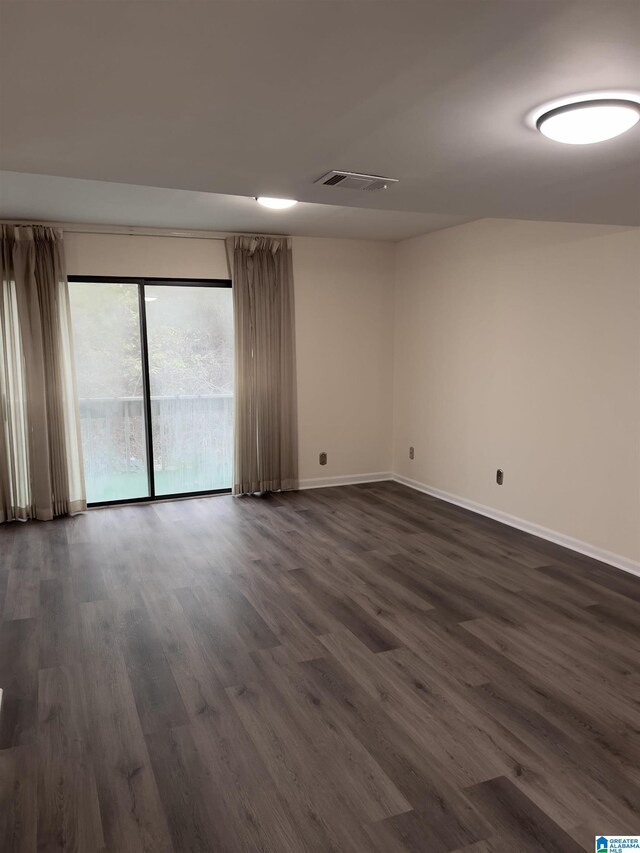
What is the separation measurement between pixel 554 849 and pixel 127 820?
4.15ft

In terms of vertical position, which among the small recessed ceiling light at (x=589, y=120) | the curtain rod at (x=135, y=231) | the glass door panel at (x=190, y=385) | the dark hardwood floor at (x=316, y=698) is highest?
the curtain rod at (x=135, y=231)

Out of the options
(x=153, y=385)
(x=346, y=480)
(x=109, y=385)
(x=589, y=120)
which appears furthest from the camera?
(x=346, y=480)

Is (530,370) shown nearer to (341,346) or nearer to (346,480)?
(341,346)

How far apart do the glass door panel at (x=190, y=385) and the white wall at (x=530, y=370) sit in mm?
1853

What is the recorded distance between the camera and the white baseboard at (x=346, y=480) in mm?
5996

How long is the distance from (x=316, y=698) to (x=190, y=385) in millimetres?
3658

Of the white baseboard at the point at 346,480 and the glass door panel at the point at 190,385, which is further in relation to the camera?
the white baseboard at the point at 346,480

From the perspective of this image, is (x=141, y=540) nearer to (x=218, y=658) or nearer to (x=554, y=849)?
(x=218, y=658)

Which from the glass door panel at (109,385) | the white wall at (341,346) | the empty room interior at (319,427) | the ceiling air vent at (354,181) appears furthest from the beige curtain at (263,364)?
the ceiling air vent at (354,181)

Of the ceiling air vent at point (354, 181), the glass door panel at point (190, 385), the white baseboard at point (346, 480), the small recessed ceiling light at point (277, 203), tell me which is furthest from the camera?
the white baseboard at point (346, 480)

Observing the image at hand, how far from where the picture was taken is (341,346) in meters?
5.98

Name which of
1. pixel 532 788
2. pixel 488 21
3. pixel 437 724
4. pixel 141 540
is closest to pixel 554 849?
pixel 532 788

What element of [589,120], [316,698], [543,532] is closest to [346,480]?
[543,532]

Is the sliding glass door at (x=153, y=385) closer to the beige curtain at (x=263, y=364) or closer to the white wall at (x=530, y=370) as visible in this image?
the beige curtain at (x=263, y=364)
